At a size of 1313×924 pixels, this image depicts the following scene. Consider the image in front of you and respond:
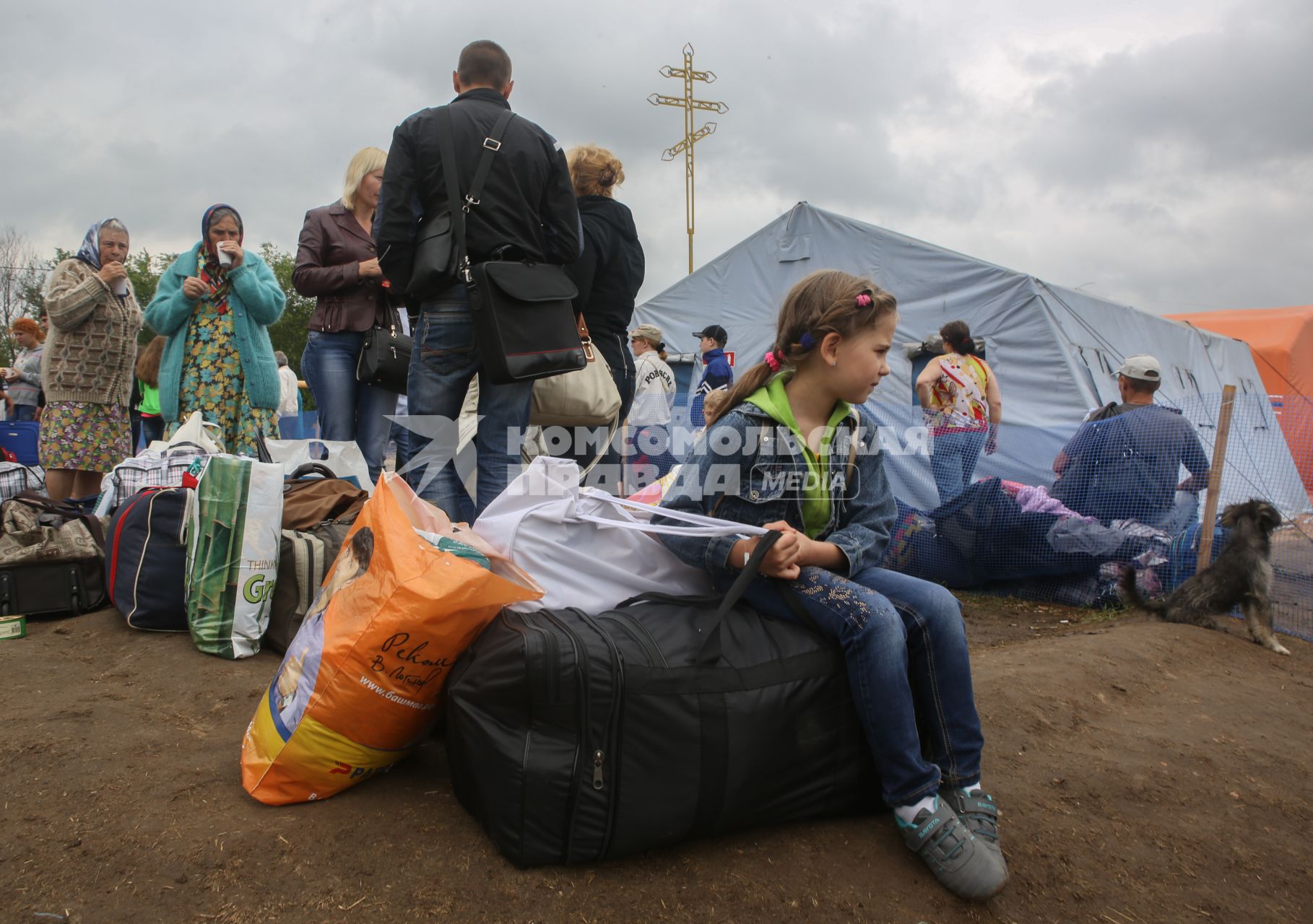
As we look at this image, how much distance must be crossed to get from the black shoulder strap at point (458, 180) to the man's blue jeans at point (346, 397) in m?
1.21

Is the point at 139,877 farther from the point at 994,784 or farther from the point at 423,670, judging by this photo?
the point at 994,784

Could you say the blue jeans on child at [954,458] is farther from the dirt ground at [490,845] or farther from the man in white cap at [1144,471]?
the dirt ground at [490,845]

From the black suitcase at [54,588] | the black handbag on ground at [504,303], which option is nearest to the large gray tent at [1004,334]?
the black handbag on ground at [504,303]

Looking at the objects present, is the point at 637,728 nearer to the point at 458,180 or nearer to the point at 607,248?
the point at 458,180

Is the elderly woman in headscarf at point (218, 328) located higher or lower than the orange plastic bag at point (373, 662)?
higher

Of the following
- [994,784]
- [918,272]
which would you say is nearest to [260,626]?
[994,784]

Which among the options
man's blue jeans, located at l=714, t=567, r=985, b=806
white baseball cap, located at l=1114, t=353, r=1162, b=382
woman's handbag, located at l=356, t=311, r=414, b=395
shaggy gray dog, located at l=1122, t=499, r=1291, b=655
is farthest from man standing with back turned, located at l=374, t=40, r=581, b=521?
white baseball cap, located at l=1114, t=353, r=1162, b=382

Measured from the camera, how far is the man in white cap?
4.60 meters

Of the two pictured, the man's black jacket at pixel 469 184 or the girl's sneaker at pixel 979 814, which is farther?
the man's black jacket at pixel 469 184

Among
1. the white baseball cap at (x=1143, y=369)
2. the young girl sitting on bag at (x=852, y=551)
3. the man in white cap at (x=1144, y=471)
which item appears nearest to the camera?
the young girl sitting on bag at (x=852, y=551)

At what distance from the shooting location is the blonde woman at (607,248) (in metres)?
3.87

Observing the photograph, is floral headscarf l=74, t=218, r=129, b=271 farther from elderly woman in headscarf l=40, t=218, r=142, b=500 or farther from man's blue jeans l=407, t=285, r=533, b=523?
man's blue jeans l=407, t=285, r=533, b=523

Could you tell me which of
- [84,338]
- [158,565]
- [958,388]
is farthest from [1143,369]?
[84,338]

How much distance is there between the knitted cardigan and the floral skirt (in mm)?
49
